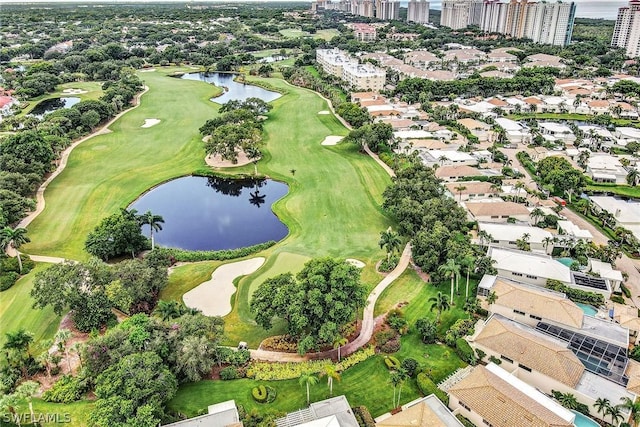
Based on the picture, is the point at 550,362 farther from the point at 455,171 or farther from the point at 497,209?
the point at 455,171

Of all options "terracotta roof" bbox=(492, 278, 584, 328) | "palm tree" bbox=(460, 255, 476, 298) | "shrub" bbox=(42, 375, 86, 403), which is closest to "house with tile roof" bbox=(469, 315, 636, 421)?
"terracotta roof" bbox=(492, 278, 584, 328)

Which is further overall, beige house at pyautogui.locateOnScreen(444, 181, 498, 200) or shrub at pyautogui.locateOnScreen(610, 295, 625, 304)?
beige house at pyautogui.locateOnScreen(444, 181, 498, 200)

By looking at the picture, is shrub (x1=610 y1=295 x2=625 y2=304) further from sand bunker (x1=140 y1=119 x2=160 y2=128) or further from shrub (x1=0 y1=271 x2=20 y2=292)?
sand bunker (x1=140 y1=119 x2=160 y2=128)

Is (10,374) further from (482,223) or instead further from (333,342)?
(482,223)

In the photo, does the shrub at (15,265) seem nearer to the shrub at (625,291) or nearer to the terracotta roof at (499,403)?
the terracotta roof at (499,403)

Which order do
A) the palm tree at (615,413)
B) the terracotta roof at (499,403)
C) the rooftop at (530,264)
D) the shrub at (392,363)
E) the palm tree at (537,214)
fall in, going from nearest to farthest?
the terracotta roof at (499,403), the palm tree at (615,413), the shrub at (392,363), the rooftop at (530,264), the palm tree at (537,214)

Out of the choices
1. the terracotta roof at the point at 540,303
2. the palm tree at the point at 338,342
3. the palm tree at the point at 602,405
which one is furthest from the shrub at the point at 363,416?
the terracotta roof at the point at 540,303
